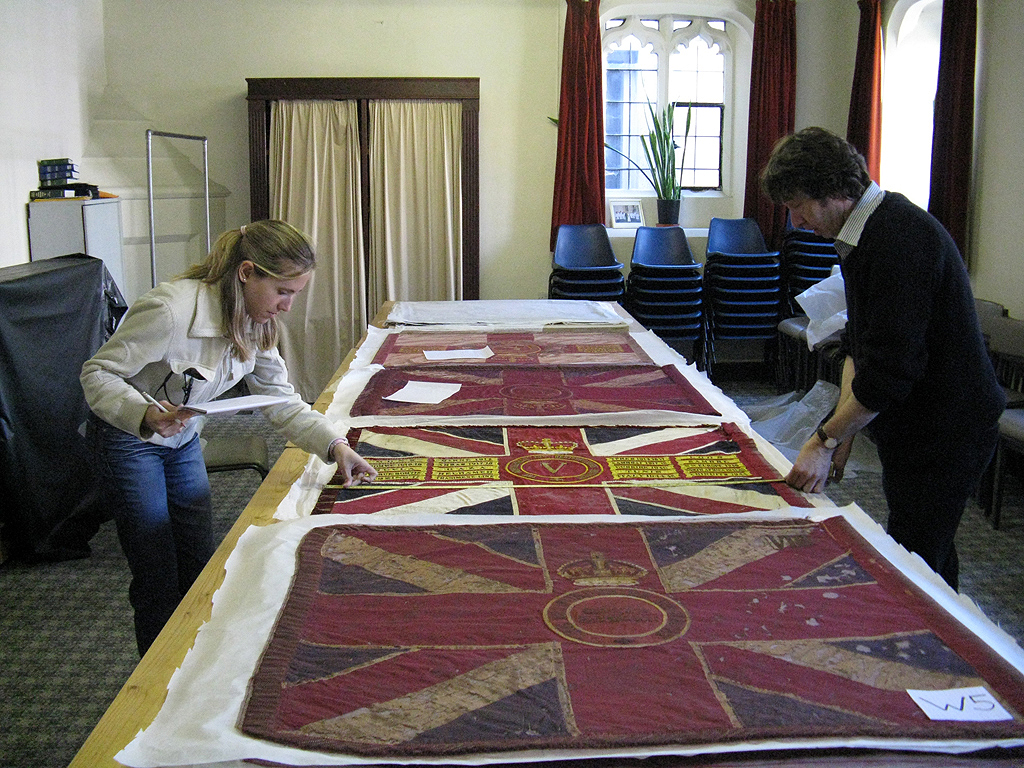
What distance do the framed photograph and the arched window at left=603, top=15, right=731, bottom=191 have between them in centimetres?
17

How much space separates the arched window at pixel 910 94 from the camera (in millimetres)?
5895

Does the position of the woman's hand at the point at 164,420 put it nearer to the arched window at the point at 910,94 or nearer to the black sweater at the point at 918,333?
the black sweater at the point at 918,333

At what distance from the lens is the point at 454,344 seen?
3676mm

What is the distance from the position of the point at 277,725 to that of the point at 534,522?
767 millimetres

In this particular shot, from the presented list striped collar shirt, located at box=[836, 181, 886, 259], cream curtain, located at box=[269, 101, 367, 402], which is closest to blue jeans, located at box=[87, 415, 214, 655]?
striped collar shirt, located at box=[836, 181, 886, 259]

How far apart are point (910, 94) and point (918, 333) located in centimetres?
488

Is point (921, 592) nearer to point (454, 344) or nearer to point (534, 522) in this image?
point (534, 522)

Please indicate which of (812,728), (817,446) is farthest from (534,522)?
(812,728)

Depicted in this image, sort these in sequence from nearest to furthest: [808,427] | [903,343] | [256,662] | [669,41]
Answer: [256,662]
[903,343]
[808,427]
[669,41]

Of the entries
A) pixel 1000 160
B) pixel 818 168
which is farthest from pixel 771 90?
pixel 818 168

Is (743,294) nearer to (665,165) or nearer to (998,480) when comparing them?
(665,165)

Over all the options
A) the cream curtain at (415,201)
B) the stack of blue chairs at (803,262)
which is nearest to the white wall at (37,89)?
the cream curtain at (415,201)

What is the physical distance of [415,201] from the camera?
6.17 m

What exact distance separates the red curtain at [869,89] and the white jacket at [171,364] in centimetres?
479
